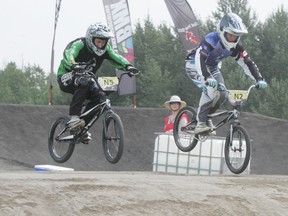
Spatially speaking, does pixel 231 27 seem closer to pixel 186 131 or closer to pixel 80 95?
pixel 186 131

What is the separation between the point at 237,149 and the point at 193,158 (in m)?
3.14

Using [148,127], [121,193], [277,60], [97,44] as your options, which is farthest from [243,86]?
[121,193]

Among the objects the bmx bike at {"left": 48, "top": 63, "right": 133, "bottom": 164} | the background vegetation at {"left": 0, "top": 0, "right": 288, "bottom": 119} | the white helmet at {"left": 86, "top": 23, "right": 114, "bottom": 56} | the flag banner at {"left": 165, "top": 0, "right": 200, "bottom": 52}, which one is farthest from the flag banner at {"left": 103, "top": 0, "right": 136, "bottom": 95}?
the background vegetation at {"left": 0, "top": 0, "right": 288, "bottom": 119}

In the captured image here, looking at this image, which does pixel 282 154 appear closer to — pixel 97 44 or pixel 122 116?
pixel 122 116

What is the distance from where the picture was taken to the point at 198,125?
1122 centimetres

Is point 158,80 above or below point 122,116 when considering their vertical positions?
above

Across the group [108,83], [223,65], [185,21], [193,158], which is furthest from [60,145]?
[223,65]

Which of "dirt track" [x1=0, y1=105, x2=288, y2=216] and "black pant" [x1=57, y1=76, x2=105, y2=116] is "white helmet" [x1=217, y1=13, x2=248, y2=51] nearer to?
"black pant" [x1=57, y1=76, x2=105, y2=116]

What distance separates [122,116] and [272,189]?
11.9 metres

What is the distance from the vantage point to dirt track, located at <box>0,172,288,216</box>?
626cm

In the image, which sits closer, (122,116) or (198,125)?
(198,125)

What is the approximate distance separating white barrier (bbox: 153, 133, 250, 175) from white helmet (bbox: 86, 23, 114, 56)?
394cm

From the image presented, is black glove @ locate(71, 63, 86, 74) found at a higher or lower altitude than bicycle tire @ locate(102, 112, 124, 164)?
higher

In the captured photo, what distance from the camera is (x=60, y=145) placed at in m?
11.4
